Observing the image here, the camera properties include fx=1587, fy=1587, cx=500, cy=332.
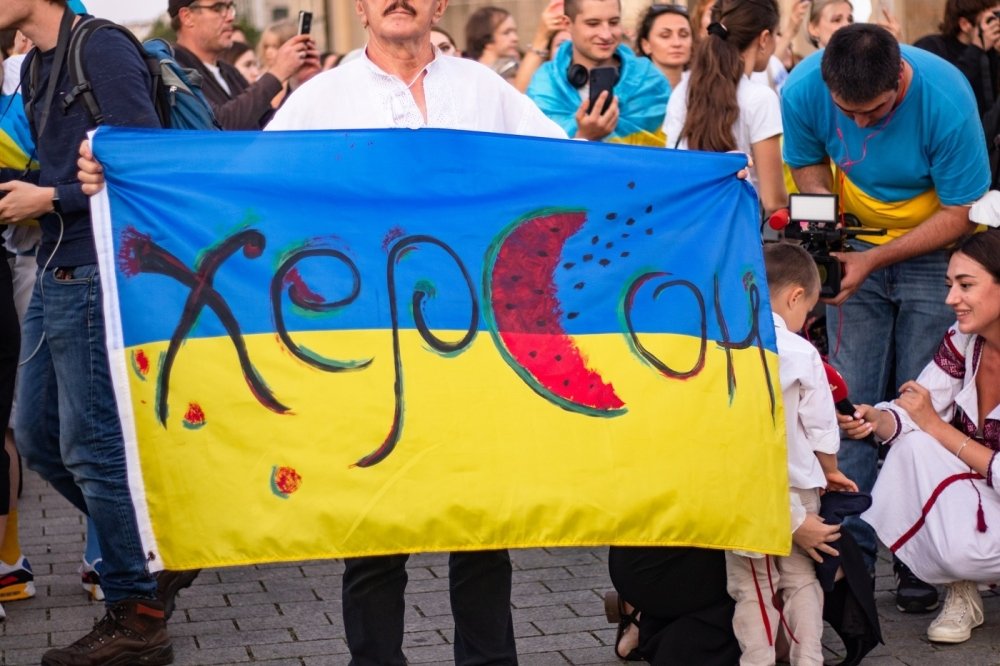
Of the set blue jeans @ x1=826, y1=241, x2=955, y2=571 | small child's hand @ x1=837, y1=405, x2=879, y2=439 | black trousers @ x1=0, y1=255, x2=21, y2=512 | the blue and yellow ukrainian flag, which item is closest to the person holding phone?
blue jeans @ x1=826, y1=241, x2=955, y2=571

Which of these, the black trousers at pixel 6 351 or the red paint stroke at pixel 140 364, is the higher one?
the red paint stroke at pixel 140 364

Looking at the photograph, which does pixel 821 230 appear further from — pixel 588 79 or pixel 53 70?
pixel 53 70

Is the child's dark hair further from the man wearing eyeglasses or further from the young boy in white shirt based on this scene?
the man wearing eyeglasses

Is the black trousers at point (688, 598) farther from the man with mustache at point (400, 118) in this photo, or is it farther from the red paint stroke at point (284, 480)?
the red paint stroke at point (284, 480)

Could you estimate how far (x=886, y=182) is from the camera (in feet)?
18.9

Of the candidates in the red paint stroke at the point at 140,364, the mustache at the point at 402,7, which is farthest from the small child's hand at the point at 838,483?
the red paint stroke at the point at 140,364

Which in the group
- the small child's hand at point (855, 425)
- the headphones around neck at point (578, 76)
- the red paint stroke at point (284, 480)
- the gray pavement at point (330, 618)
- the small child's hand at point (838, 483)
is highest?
the headphones around neck at point (578, 76)

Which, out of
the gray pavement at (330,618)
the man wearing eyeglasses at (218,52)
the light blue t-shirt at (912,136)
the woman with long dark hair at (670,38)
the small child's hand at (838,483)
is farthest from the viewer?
the woman with long dark hair at (670,38)

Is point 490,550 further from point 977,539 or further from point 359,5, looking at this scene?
point 977,539

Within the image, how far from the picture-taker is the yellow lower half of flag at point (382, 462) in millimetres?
3953

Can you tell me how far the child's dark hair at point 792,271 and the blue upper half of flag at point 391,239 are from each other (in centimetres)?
55

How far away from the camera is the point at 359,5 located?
4207 millimetres

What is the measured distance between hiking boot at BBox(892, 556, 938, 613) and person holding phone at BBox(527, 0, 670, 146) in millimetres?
2331

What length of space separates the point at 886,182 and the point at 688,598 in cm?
196
